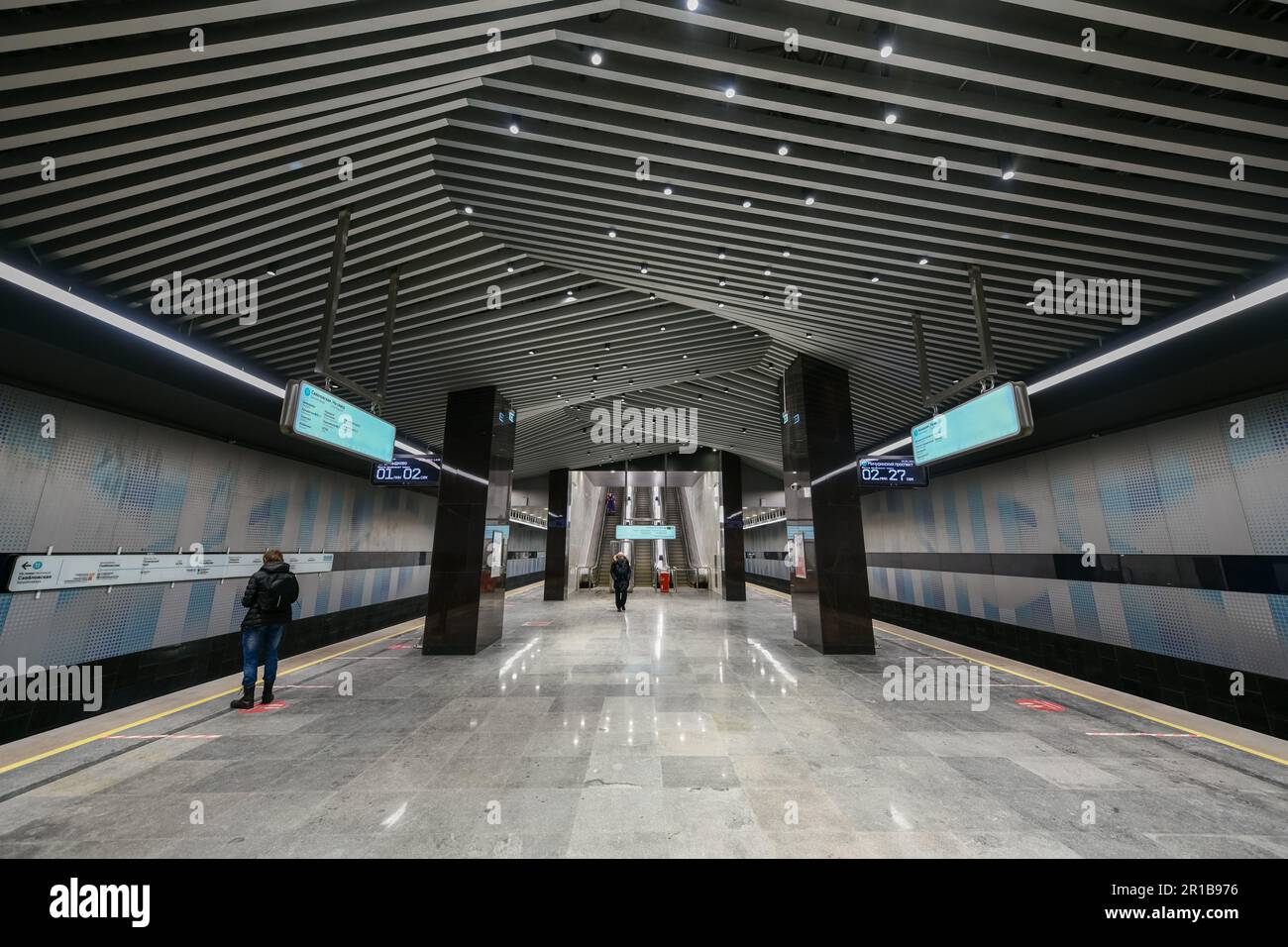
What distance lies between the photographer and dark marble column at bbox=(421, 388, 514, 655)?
316 inches

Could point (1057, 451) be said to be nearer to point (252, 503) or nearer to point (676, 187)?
point (676, 187)

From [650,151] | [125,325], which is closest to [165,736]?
[125,325]

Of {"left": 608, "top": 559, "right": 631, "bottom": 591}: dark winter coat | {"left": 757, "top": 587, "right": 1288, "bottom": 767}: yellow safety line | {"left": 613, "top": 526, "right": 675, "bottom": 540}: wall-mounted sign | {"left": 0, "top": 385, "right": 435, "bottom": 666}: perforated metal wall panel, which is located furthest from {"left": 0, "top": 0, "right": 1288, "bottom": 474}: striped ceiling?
{"left": 613, "top": 526, "right": 675, "bottom": 540}: wall-mounted sign

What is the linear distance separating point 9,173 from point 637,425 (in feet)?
43.0

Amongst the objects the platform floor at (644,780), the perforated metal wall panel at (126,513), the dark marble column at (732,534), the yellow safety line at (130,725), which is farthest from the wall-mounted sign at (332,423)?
the dark marble column at (732,534)

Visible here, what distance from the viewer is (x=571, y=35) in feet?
9.85

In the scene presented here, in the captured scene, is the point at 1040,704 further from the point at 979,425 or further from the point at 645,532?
the point at 645,532

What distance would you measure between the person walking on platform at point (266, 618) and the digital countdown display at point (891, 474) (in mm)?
9766

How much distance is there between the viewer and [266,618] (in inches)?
200

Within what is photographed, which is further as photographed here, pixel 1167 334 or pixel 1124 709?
pixel 1124 709

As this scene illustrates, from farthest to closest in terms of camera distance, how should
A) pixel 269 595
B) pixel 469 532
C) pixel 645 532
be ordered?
pixel 645 532 → pixel 469 532 → pixel 269 595

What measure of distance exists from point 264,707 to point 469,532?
12.5ft

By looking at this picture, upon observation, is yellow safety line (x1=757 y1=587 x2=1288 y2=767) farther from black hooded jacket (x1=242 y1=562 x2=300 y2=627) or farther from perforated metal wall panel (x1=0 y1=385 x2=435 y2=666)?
perforated metal wall panel (x1=0 y1=385 x2=435 y2=666)

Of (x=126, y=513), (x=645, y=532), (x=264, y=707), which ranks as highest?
(x=645, y=532)
